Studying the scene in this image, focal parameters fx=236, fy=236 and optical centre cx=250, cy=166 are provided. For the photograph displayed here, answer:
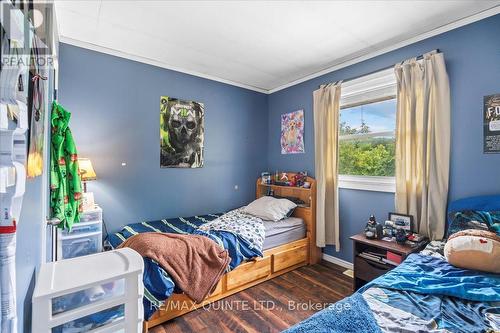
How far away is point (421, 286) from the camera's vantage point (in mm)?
1358

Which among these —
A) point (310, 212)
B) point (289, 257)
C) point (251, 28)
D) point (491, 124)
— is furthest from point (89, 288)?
point (491, 124)

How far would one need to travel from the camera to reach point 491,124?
1945 mm

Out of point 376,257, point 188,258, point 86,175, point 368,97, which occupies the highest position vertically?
point 368,97

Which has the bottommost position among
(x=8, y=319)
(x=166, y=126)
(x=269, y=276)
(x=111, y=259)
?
(x=269, y=276)

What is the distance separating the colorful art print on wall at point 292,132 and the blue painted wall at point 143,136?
59cm

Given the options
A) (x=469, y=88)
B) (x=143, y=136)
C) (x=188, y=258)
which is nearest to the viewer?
(x=188, y=258)

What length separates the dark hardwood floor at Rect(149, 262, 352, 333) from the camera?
1896mm

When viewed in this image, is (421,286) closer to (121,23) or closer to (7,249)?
(7,249)

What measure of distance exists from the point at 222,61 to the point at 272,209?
197cm

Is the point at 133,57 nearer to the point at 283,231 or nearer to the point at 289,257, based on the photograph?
the point at 283,231

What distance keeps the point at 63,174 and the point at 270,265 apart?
6.90 feet

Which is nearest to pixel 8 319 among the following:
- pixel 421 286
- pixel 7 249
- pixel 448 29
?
pixel 7 249

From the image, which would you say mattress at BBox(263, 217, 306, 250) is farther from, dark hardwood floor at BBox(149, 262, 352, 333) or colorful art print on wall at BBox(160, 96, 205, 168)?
colorful art print on wall at BBox(160, 96, 205, 168)

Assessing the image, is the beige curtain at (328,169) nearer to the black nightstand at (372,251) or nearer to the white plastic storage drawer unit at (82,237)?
the black nightstand at (372,251)
